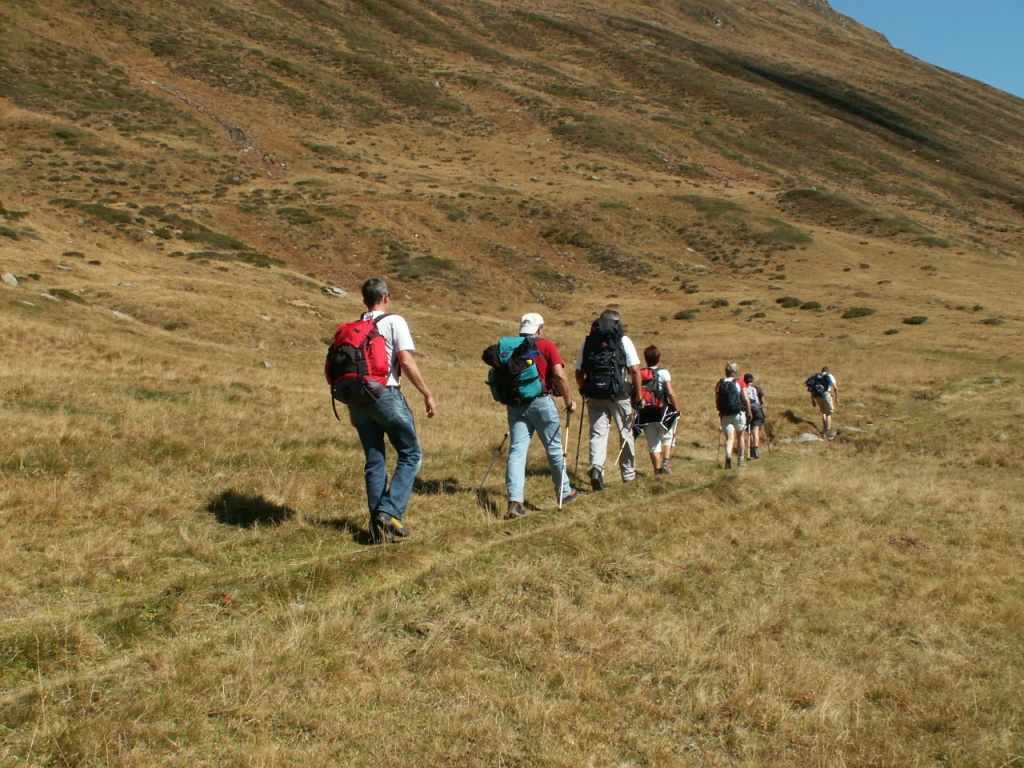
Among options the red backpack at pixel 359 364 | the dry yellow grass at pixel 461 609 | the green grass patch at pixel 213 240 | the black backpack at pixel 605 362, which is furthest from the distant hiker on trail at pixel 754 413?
the green grass patch at pixel 213 240

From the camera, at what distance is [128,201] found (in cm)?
4153

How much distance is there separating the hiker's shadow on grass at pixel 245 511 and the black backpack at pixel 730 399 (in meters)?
7.58

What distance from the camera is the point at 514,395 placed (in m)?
7.06

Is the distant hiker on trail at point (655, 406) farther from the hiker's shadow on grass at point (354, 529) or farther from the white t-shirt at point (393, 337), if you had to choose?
the white t-shirt at point (393, 337)

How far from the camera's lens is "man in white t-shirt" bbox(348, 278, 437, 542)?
19.2 ft

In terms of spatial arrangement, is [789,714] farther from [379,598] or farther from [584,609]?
[379,598]

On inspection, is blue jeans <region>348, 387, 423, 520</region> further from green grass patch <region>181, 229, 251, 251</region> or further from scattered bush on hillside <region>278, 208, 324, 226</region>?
scattered bush on hillside <region>278, 208, 324, 226</region>

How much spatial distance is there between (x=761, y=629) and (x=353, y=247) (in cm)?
4227

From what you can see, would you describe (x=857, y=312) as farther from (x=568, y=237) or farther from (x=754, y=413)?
(x=754, y=413)

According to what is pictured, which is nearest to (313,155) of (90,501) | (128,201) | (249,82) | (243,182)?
(243,182)

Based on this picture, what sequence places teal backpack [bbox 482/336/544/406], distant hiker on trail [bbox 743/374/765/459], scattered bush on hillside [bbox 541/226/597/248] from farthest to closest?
scattered bush on hillside [bbox 541/226/597/248]
distant hiker on trail [bbox 743/374/765/459]
teal backpack [bbox 482/336/544/406]

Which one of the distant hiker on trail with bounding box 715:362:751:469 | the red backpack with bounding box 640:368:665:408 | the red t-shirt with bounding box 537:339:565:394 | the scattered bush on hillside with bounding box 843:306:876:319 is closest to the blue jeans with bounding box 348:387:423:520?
the red t-shirt with bounding box 537:339:565:394

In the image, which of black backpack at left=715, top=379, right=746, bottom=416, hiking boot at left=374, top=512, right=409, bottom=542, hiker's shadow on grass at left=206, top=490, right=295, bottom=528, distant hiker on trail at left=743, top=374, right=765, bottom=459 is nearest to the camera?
hiking boot at left=374, top=512, right=409, bottom=542

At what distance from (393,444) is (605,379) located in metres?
2.95
